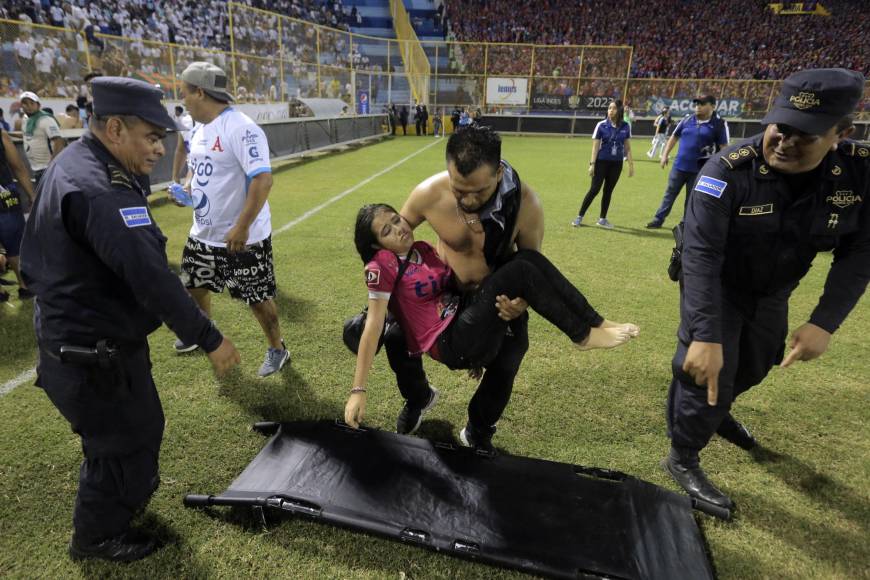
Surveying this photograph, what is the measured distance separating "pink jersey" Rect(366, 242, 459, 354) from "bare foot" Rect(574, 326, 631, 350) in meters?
0.75

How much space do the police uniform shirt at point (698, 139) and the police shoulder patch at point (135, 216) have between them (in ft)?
25.5

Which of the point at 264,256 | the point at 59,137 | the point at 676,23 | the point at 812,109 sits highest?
the point at 676,23

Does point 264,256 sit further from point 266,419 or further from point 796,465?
point 796,465

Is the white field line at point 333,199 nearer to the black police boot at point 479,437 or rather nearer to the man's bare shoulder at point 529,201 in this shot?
the black police boot at point 479,437

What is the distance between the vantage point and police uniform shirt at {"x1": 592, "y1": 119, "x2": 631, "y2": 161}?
27.3 feet

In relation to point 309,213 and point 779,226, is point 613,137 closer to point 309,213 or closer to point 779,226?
point 309,213

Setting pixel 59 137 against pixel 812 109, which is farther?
pixel 59 137

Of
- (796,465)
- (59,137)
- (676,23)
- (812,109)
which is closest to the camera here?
(812,109)

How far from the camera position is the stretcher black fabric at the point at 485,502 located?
7.47 feet

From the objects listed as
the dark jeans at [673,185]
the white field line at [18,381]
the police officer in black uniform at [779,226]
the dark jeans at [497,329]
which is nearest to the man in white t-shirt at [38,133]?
the white field line at [18,381]

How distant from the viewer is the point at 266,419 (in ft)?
11.5

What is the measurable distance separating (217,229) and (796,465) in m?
4.15

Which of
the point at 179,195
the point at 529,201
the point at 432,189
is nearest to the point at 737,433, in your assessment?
the point at 529,201

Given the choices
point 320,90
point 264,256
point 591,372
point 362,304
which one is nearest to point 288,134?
point 320,90
